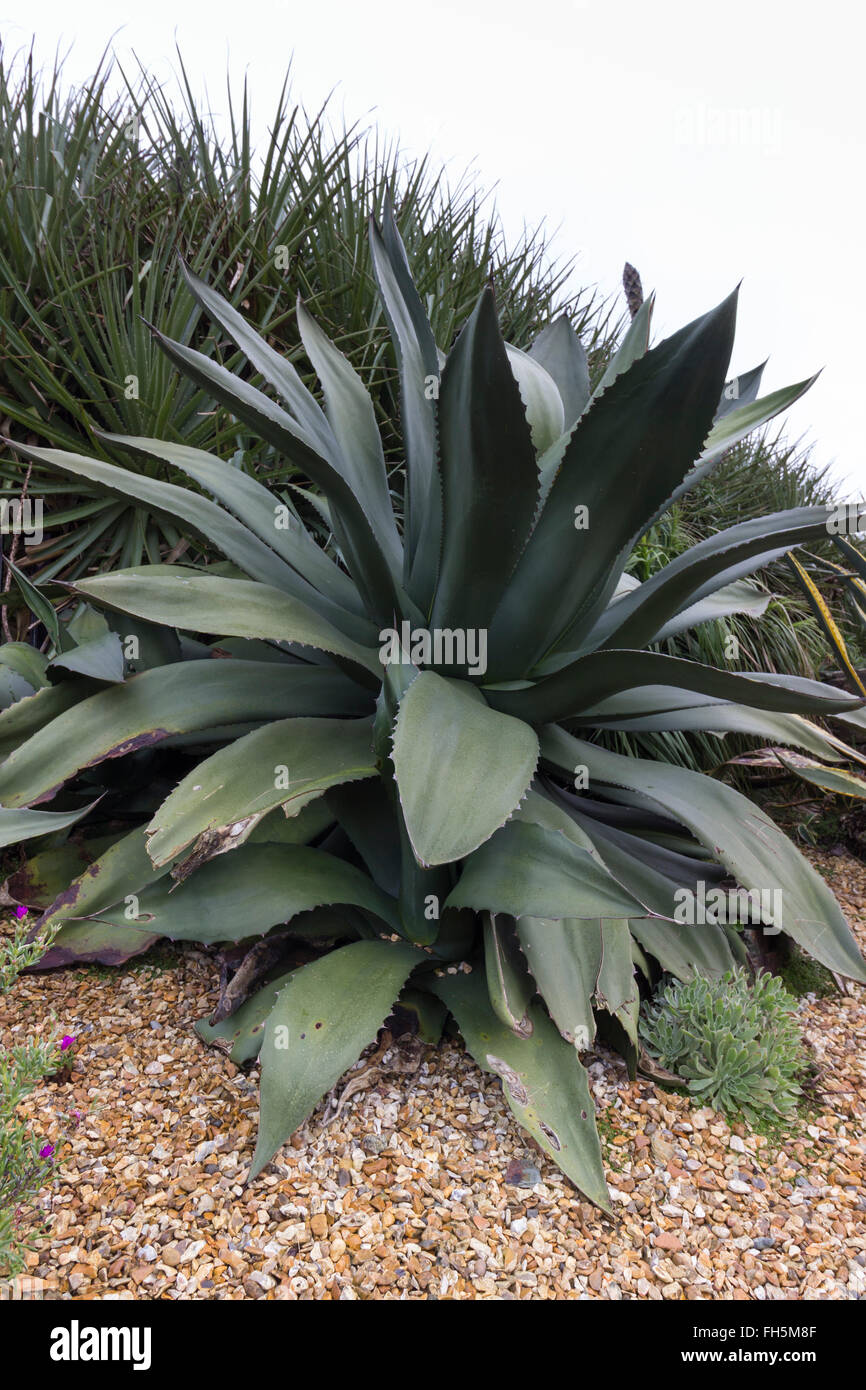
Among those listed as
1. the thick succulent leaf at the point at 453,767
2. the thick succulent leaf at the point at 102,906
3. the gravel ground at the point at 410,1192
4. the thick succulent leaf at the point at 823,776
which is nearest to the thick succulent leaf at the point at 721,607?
the thick succulent leaf at the point at 823,776

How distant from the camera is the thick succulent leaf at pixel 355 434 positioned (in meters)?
2.03

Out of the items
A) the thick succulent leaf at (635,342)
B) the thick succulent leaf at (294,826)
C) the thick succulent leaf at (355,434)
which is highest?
the thick succulent leaf at (635,342)

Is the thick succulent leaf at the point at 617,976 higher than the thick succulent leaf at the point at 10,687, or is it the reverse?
the thick succulent leaf at the point at 10,687

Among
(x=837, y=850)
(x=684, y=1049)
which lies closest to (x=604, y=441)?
(x=684, y=1049)

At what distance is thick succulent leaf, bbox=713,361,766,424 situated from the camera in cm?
225

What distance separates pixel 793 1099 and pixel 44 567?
2.62 meters

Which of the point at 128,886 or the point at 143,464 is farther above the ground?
the point at 143,464

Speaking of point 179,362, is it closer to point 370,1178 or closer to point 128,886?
point 128,886

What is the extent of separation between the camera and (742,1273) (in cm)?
134

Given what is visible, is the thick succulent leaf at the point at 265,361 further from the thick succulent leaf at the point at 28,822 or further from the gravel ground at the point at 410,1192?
the gravel ground at the point at 410,1192

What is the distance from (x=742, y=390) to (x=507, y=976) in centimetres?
168

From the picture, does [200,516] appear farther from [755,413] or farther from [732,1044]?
[732,1044]

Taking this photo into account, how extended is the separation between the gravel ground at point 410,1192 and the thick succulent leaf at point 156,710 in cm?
50

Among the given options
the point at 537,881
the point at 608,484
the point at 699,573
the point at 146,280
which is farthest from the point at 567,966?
the point at 146,280
